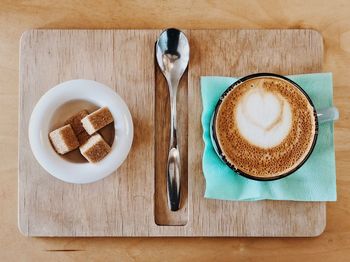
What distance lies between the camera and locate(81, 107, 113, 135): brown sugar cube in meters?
1.00

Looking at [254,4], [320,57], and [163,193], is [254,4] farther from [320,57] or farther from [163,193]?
[163,193]

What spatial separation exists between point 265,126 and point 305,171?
0.48 ft

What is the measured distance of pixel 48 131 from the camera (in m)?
1.03

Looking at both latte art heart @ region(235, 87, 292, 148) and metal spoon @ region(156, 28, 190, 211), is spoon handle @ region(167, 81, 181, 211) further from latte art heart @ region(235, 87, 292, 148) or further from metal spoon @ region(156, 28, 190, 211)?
latte art heart @ region(235, 87, 292, 148)

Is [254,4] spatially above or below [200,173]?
above

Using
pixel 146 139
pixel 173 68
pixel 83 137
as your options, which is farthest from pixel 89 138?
pixel 173 68

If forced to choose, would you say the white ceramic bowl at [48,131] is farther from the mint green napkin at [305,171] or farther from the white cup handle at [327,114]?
the white cup handle at [327,114]

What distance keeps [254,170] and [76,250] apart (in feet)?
1.39

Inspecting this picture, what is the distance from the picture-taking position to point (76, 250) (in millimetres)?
1075

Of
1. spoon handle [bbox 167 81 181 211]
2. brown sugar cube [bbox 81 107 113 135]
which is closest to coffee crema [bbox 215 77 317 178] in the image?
spoon handle [bbox 167 81 181 211]

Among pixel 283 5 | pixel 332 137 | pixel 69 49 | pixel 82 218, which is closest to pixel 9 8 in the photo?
pixel 69 49

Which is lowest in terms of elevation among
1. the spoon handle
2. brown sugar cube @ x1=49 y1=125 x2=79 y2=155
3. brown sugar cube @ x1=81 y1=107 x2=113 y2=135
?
the spoon handle

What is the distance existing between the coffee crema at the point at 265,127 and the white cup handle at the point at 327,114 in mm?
29

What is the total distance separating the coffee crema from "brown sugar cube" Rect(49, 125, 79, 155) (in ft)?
0.97
